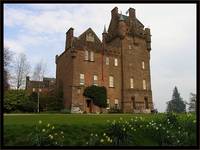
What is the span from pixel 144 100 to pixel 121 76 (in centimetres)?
541

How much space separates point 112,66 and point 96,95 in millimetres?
5960

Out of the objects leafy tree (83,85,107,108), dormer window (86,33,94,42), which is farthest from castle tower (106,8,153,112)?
dormer window (86,33,94,42)

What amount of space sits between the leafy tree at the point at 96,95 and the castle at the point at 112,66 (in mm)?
633

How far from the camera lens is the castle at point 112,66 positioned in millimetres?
41531

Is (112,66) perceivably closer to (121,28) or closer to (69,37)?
(121,28)

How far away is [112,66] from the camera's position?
45094 millimetres

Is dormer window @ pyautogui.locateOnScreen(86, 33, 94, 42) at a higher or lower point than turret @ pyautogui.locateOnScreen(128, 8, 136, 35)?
lower

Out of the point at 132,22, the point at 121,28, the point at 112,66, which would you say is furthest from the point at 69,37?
the point at 132,22

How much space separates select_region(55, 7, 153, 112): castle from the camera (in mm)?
41531

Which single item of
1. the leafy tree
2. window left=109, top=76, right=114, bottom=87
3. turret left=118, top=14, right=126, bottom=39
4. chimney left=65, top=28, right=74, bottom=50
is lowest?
the leafy tree

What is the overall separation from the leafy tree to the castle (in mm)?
633

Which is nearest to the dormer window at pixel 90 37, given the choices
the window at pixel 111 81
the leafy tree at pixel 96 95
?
the window at pixel 111 81

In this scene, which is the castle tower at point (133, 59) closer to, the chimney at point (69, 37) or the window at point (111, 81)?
the window at point (111, 81)

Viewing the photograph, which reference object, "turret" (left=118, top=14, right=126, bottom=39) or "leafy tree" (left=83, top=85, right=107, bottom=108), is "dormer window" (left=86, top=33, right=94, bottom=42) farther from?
"leafy tree" (left=83, top=85, right=107, bottom=108)
